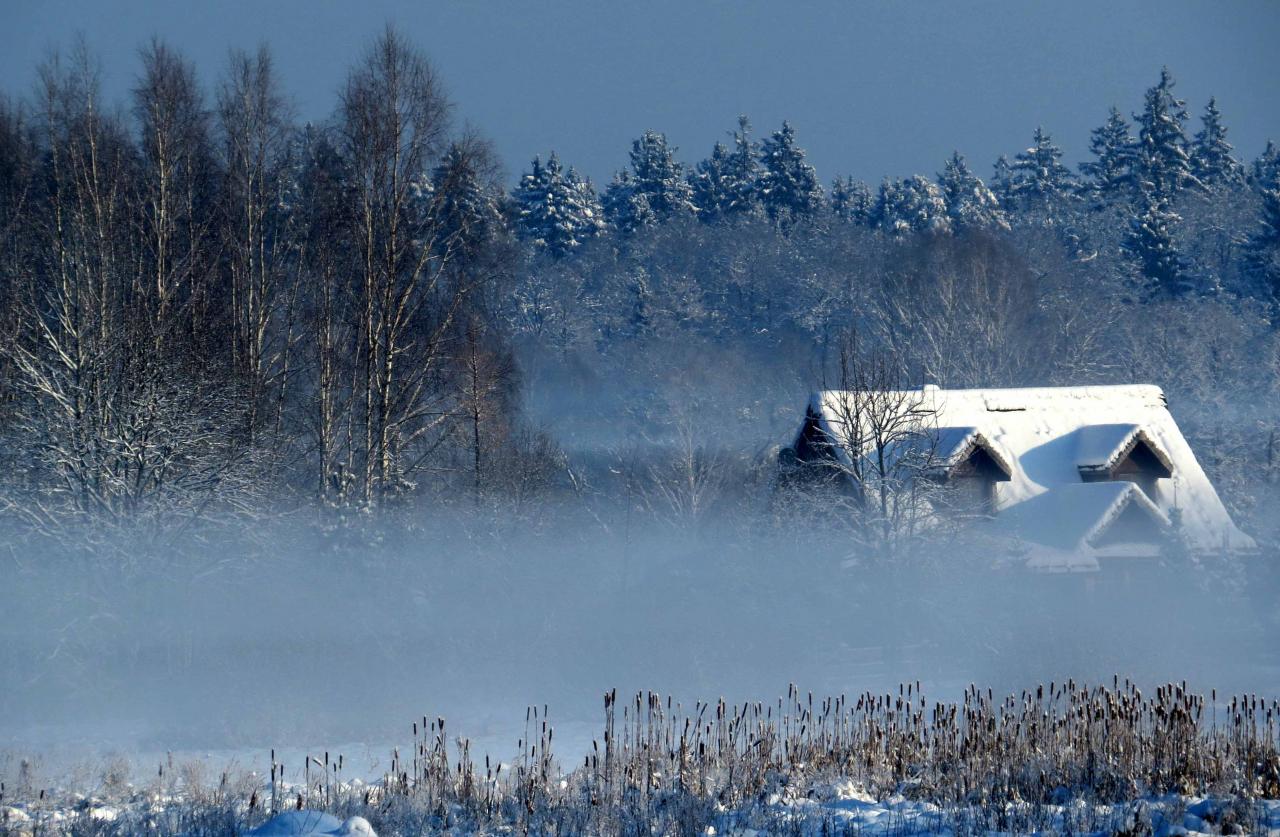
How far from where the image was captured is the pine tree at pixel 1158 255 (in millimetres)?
62312

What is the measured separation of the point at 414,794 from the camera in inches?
333

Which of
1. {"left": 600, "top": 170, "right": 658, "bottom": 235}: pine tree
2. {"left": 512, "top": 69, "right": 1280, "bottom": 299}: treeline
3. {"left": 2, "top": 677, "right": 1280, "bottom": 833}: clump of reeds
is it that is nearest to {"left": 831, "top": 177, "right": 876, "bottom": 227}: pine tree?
{"left": 512, "top": 69, "right": 1280, "bottom": 299}: treeline

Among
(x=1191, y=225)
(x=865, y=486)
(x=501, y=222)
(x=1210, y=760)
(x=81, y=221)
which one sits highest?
(x=1191, y=225)

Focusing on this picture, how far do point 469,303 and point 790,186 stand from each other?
4782 centimetres

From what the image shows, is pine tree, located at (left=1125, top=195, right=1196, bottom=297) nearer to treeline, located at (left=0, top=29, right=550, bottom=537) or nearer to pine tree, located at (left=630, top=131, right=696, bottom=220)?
pine tree, located at (left=630, top=131, right=696, bottom=220)

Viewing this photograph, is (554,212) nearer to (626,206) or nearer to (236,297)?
(626,206)

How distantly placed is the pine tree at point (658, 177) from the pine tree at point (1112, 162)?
24585 millimetres

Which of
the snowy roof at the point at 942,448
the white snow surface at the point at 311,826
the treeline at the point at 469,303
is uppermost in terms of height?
the treeline at the point at 469,303

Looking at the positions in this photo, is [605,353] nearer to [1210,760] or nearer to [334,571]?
[334,571]

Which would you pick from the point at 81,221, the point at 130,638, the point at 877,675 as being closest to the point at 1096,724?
the point at 877,675

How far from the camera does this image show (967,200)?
230 feet

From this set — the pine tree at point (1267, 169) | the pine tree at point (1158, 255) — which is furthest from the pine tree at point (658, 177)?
the pine tree at point (1267, 169)

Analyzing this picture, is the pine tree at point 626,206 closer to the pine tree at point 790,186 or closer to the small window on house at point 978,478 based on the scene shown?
the pine tree at point 790,186

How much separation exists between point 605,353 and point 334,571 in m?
39.2
